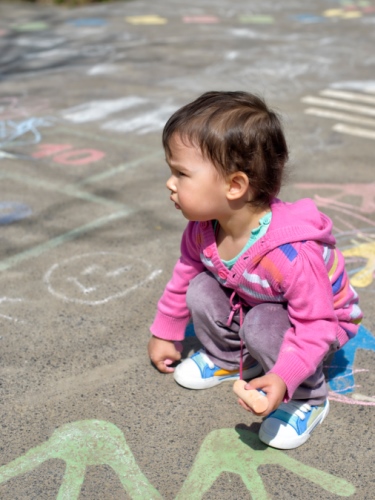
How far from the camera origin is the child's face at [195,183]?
2066mm

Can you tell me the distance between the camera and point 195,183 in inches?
82.3

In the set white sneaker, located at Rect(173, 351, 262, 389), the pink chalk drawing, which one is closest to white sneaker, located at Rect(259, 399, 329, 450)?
white sneaker, located at Rect(173, 351, 262, 389)

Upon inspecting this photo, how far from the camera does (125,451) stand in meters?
2.09

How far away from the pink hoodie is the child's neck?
35 millimetres

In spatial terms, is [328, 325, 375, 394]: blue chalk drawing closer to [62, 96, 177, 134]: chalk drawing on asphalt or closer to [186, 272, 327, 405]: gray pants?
[186, 272, 327, 405]: gray pants

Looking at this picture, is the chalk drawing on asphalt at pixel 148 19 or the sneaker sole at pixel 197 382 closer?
the sneaker sole at pixel 197 382

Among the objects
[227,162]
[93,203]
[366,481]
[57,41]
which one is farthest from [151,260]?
[57,41]

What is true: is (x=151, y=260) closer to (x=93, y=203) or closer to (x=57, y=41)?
(x=93, y=203)

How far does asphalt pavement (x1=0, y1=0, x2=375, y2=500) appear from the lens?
2.03m

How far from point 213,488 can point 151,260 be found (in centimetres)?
146

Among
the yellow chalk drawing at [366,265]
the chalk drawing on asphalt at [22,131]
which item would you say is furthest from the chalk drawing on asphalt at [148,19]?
the yellow chalk drawing at [366,265]

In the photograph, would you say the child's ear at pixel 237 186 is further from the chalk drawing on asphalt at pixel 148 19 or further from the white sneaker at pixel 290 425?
the chalk drawing on asphalt at pixel 148 19

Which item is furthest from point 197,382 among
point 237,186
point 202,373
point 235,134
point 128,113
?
point 128,113

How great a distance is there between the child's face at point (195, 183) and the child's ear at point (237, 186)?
0.02 m
